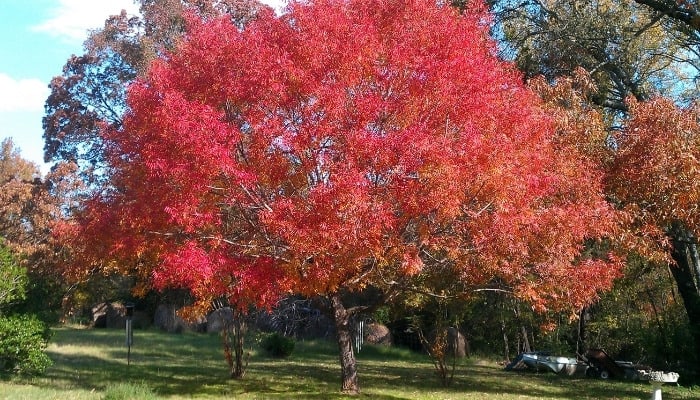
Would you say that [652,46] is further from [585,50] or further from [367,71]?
[367,71]

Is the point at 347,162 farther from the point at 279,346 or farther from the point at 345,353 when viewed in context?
the point at 279,346

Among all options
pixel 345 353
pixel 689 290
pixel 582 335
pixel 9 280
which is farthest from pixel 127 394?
pixel 582 335

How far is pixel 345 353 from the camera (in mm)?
14289

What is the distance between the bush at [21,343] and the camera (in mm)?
14547

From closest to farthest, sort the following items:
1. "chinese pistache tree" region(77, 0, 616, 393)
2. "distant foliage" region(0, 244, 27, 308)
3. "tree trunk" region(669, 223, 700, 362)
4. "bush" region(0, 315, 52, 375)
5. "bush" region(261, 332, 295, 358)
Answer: "chinese pistache tree" region(77, 0, 616, 393) → "bush" region(0, 315, 52, 375) → "distant foliage" region(0, 244, 27, 308) → "tree trunk" region(669, 223, 700, 362) → "bush" region(261, 332, 295, 358)

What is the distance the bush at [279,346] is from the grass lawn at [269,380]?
0.41 m

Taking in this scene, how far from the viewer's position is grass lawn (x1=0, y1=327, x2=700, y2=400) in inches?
550

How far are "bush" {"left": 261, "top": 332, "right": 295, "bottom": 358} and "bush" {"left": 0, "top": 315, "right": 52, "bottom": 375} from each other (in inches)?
408

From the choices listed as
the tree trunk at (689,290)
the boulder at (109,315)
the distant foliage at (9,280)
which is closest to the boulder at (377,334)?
the tree trunk at (689,290)

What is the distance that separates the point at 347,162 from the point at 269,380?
8303mm

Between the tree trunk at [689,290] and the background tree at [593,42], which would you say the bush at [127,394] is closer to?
the background tree at [593,42]

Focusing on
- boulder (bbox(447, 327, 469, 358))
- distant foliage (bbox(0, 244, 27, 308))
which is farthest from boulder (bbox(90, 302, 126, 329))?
distant foliage (bbox(0, 244, 27, 308))

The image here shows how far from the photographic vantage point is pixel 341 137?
1100 centimetres

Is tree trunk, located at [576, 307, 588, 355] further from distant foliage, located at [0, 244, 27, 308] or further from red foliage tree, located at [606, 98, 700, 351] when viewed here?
distant foliage, located at [0, 244, 27, 308]
